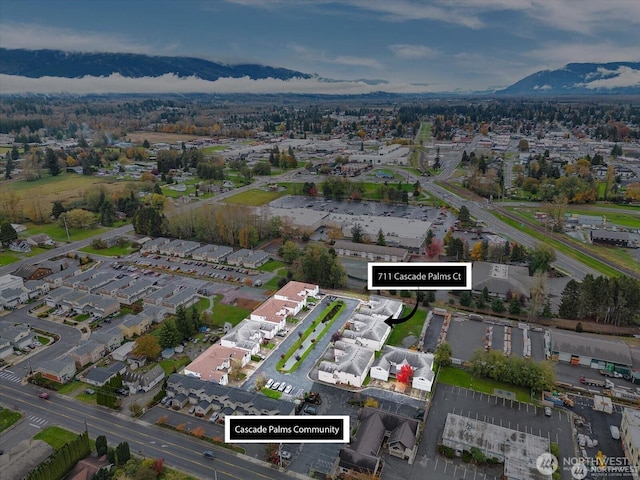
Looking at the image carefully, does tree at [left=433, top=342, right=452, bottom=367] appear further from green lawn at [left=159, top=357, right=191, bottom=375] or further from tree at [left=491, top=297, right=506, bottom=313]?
green lawn at [left=159, top=357, right=191, bottom=375]

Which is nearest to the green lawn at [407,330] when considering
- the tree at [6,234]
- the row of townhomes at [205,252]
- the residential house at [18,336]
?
the row of townhomes at [205,252]

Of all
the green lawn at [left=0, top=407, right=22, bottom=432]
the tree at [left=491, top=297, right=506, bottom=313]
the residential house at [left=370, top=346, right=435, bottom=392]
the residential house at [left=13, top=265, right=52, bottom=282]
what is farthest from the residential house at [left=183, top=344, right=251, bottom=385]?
the residential house at [left=13, top=265, right=52, bottom=282]

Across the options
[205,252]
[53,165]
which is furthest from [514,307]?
[53,165]

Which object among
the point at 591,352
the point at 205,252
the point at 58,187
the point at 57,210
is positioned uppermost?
the point at 58,187

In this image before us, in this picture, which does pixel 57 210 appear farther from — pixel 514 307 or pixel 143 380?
pixel 514 307

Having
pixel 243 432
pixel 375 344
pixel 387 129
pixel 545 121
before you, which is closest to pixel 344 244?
pixel 375 344

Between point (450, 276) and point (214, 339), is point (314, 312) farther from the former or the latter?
point (450, 276)
